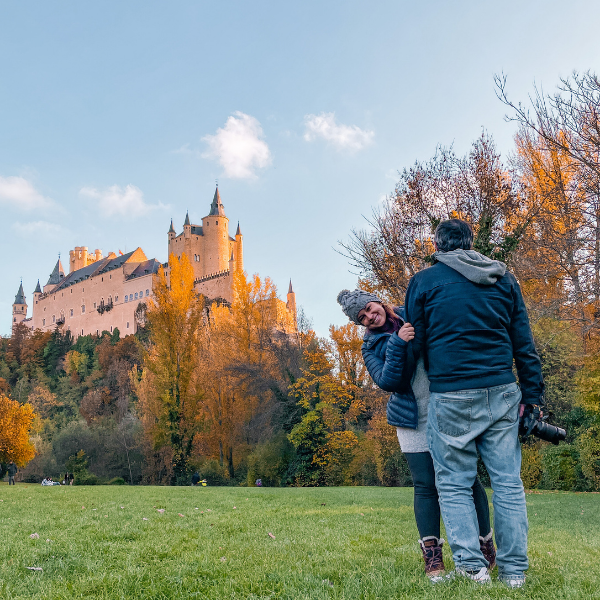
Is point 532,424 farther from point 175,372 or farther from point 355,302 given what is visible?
point 175,372

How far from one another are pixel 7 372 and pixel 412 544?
7396cm

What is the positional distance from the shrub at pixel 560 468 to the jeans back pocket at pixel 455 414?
16.1m

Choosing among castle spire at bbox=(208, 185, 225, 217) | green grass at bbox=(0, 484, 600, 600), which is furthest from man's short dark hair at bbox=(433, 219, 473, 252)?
castle spire at bbox=(208, 185, 225, 217)

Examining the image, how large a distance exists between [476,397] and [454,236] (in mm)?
919

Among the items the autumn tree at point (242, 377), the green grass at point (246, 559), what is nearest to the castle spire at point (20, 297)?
the autumn tree at point (242, 377)

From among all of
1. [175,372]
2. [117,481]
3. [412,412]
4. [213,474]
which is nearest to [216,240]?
[117,481]

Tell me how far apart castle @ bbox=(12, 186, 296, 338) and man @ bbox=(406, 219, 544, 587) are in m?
62.9

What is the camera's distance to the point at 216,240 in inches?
2955

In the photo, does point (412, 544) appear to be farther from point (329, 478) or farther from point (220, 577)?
point (329, 478)

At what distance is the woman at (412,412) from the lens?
288 cm

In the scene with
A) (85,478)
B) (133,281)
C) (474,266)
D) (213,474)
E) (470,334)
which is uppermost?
(133,281)

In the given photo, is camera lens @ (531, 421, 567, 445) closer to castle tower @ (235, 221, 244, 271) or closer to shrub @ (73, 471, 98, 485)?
shrub @ (73, 471, 98, 485)

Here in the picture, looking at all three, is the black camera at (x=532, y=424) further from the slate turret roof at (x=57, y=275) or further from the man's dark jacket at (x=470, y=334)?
the slate turret roof at (x=57, y=275)

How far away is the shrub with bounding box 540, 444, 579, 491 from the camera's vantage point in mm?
16359
